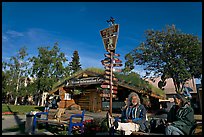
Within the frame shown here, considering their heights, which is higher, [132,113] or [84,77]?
[84,77]

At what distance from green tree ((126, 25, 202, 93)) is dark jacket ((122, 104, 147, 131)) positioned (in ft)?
47.4

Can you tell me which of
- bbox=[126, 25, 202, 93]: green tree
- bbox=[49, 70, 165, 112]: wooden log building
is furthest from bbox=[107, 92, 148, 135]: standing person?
bbox=[126, 25, 202, 93]: green tree

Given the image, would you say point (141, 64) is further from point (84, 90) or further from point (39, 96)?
point (39, 96)

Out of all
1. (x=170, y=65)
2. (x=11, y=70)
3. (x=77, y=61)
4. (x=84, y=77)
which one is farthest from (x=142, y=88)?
(x=77, y=61)

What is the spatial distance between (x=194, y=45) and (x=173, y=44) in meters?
1.89

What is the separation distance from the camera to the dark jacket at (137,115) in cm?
479

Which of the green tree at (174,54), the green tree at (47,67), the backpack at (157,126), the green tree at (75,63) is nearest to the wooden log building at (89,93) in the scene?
the green tree at (174,54)

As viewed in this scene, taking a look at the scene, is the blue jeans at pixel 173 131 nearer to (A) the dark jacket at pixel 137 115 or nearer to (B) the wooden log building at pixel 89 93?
(A) the dark jacket at pixel 137 115

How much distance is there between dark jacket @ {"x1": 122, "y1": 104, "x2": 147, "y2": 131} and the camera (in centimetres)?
479

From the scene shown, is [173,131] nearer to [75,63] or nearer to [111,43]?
[111,43]

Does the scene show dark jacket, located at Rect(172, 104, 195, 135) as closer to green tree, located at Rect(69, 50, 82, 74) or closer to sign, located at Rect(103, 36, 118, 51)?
sign, located at Rect(103, 36, 118, 51)

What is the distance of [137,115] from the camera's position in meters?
4.96

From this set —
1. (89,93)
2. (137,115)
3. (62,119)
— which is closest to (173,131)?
(137,115)

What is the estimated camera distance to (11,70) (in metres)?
39.7
